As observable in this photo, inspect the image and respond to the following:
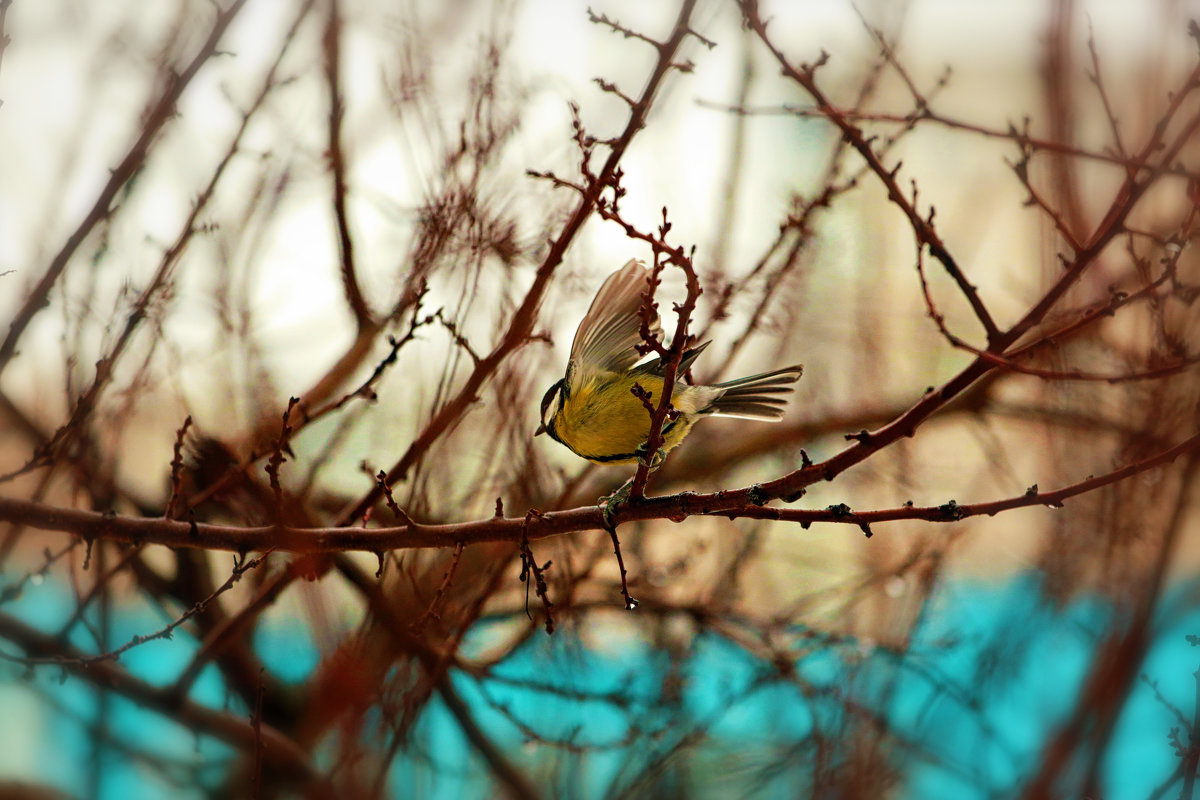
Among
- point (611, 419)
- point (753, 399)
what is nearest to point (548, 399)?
point (611, 419)

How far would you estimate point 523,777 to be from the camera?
3064 millimetres

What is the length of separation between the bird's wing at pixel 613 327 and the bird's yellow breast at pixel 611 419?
5 cm

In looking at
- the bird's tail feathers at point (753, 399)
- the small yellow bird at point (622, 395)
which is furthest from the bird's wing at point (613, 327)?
the bird's tail feathers at point (753, 399)

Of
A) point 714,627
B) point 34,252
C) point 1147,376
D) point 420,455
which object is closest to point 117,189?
point 34,252

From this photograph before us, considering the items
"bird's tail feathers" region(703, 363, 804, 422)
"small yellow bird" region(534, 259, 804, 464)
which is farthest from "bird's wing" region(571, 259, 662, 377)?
"bird's tail feathers" region(703, 363, 804, 422)

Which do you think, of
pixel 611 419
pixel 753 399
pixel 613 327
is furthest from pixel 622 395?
pixel 753 399

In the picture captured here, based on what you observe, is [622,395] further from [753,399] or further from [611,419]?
[753,399]

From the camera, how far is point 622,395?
249cm

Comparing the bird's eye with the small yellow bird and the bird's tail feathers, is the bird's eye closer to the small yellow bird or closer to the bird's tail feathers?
the small yellow bird

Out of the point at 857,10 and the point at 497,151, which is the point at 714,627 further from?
the point at 857,10

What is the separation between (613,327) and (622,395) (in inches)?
7.5

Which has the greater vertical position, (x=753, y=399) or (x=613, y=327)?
(x=613, y=327)

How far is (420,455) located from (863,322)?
2.36 m

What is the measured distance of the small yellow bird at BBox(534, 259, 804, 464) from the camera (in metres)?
2.42
